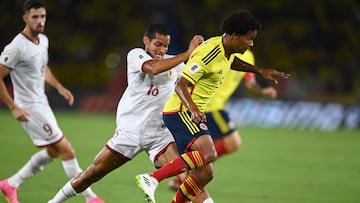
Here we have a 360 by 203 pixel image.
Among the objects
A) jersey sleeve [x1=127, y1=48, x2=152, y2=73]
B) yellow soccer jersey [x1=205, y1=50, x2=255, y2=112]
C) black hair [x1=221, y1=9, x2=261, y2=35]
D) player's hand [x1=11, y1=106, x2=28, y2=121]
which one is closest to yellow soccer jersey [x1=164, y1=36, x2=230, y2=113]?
black hair [x1=221, y1=9, x2=261, y2=35]

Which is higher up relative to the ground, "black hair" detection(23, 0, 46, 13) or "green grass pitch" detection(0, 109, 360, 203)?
"black hair" detection(23, 0, 46, 13)

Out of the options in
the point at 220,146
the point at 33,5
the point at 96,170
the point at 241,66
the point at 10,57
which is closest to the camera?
the point at 96,170

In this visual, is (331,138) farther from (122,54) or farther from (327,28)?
(122,54)

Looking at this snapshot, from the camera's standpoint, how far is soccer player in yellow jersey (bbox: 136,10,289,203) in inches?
258

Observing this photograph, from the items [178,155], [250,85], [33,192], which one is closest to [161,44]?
[178,155]

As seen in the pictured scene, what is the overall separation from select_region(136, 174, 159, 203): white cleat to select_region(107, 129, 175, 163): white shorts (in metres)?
0.57

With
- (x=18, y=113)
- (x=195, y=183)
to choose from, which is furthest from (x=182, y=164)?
(x=18, y=113)

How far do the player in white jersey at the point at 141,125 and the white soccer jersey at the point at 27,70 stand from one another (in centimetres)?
157

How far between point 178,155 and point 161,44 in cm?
113

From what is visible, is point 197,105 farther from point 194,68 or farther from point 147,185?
point 147,185

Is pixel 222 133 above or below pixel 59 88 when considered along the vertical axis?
below

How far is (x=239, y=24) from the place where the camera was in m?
6.65

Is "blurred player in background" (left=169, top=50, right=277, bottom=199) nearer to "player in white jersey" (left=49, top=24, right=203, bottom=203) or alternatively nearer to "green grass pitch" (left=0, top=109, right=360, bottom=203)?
"green grass pitch" (left=0, top=109, right=360, bottom=203)

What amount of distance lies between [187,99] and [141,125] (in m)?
0.75
